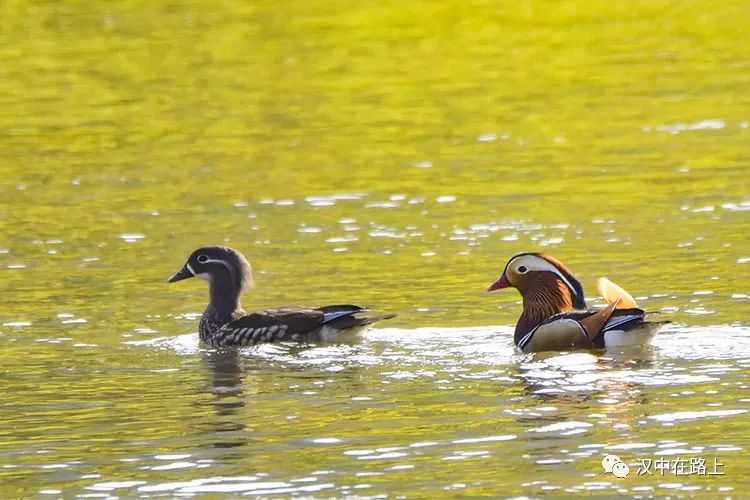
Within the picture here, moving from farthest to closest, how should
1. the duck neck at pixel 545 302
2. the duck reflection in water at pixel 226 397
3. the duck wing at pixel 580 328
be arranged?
the duck neck at pixel 545 302 < the duck wing at pixel 580 328 < the duck reflection in water at pixel 226 397

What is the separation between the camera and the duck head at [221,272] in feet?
52.9

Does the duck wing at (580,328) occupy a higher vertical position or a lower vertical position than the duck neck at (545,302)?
lower

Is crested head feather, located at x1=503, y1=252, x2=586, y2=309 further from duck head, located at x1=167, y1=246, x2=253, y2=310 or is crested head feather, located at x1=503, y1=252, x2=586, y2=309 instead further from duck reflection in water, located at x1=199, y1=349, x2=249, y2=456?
duck head, located at x1=167, y1=246, x2=253, y2=310

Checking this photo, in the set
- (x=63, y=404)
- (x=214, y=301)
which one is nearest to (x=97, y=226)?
(x=214, y=301)

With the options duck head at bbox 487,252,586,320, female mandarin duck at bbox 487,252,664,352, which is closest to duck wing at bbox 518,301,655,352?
female mandarin duck at bbox 487,252,664,352

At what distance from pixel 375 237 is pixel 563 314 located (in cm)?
458

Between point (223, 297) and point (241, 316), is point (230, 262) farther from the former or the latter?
point (241, 316)

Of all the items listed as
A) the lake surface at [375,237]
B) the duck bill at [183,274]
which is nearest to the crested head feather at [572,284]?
the lake surface at [375,237]

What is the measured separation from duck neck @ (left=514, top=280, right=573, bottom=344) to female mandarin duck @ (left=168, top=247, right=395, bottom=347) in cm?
102

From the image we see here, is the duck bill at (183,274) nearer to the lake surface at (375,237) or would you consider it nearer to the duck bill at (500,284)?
the lake surface at (375,237)

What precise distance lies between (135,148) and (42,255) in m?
6.13

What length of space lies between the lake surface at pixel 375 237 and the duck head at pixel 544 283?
42 centimetres

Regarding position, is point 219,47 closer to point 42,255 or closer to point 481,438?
point 42,255

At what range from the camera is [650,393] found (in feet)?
41.5
